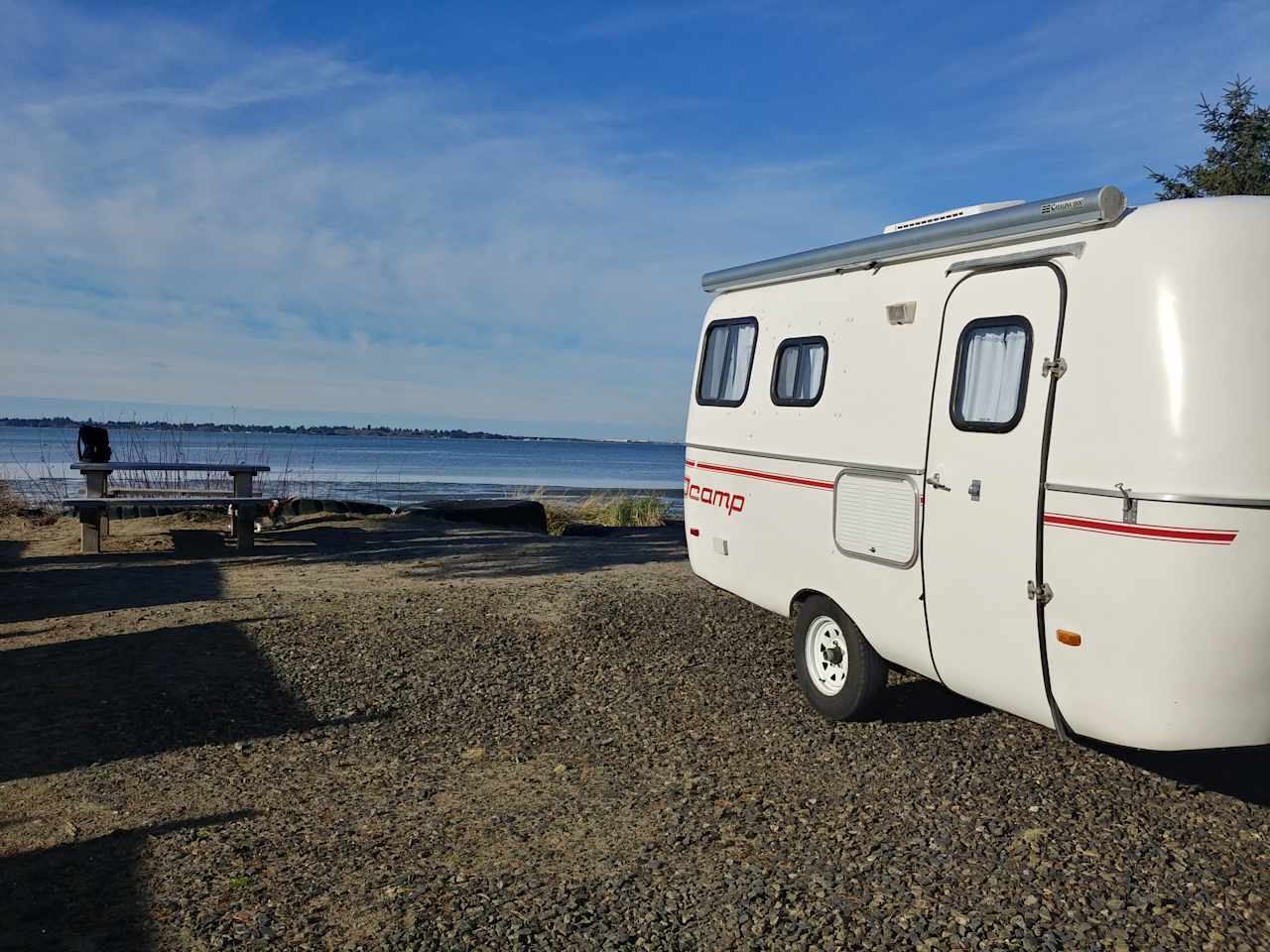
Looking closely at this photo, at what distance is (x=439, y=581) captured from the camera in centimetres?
1106

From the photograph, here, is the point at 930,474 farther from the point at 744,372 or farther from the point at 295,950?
the point at 295,950

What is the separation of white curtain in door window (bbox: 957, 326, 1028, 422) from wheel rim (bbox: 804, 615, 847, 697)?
5.76 feet

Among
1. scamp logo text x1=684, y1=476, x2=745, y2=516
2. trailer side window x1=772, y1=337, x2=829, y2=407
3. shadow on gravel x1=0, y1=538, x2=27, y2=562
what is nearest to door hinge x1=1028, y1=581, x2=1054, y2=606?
trailer side window x1=772, y1=337, x2=829, y2=407

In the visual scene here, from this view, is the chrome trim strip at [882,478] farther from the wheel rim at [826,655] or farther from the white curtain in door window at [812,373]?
the white curtain in door window at [812,373]

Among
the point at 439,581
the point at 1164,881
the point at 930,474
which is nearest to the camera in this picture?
the point at 1164,881

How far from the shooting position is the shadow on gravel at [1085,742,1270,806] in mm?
5602

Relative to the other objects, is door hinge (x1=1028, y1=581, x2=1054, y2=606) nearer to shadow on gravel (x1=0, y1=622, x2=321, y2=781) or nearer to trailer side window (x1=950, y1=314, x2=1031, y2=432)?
trailer side window (x1=950, y1=314, x2=1031, y2=432)

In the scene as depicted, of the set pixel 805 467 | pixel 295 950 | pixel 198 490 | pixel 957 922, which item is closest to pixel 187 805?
pixel 295 950

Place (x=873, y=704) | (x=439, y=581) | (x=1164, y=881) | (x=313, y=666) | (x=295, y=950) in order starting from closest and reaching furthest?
(x=295, y=950) < (x=1164, y=881) < (x=873, y=704) < (x=313, y=666) < (x=439, y=581)

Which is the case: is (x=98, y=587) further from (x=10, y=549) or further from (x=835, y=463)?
(x=835, y=463)

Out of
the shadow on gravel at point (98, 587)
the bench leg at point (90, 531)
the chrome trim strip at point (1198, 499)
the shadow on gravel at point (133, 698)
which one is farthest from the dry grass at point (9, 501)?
the chrome trim strip at point (1198, 499)

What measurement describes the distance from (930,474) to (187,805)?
159 inches

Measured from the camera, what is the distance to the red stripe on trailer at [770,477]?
6.73m

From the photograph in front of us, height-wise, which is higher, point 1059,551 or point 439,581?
point 1059,551
